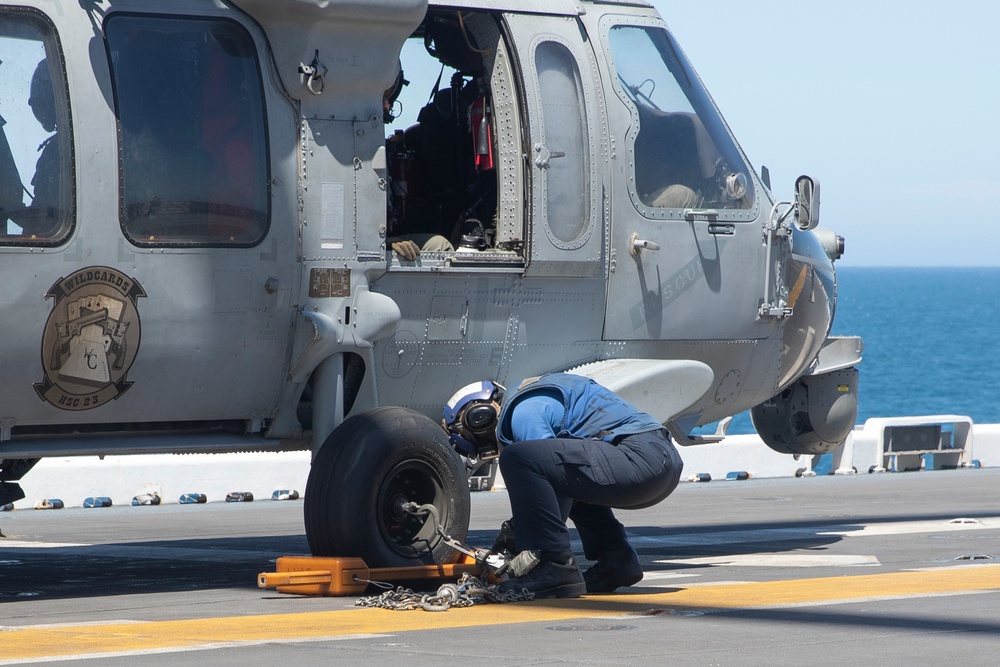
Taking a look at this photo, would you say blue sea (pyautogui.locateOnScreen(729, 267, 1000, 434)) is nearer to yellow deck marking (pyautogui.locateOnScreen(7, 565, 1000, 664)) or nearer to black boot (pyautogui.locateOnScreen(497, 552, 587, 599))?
yellow deck marking (pyautogui.locateOnScreen(7, 565, 1000, 664))

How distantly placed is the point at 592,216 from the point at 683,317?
1.00 m

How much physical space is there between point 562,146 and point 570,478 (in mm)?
2495

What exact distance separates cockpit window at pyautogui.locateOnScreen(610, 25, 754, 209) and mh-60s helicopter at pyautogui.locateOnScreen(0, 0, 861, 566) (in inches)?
0.8

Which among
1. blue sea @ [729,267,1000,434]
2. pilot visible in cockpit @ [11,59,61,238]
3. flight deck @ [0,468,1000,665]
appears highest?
pilot visible in cockpit @ [11,59,61,238]

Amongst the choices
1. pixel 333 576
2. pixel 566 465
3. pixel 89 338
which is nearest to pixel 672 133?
pixel 566 465

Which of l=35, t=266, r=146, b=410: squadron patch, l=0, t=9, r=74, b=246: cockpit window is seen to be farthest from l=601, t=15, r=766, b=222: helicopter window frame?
l=0, t=9, r=74, b=246: cockpit window

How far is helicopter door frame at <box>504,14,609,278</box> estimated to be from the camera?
9781mm

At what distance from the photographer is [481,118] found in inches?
392

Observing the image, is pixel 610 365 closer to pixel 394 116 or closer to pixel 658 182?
pixel 658 182

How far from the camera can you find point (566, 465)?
26.9 feet

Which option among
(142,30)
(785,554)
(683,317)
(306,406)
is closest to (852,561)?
(785,554)

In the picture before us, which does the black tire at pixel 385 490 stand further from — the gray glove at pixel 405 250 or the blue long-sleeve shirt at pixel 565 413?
the gray glove at pixel 405 250

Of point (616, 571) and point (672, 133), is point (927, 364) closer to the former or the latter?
point (672, 133)

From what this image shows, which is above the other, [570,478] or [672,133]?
[672,133]
